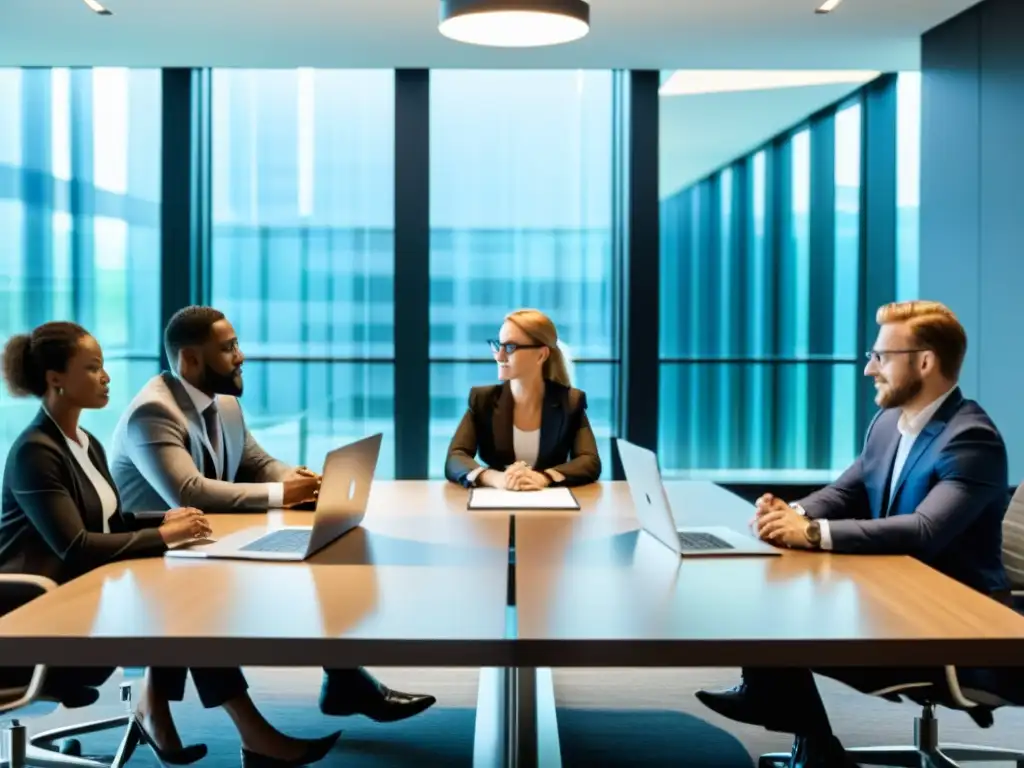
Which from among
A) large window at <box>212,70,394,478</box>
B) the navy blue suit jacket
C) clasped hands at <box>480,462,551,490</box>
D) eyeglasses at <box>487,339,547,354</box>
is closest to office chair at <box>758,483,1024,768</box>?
the navy blue suit jacket

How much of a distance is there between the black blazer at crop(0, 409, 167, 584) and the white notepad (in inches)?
43.5

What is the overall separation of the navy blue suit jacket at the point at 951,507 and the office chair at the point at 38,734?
1.89 m

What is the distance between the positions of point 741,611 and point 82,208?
6.25m

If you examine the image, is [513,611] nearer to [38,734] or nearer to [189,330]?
[189,330]

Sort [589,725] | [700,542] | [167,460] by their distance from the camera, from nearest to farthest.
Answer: [700,542] → [167,460] → [589,725]

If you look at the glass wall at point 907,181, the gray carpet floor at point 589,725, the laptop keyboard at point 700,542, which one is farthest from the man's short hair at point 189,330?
the glass wall at point 907,181

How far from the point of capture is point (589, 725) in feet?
12.5

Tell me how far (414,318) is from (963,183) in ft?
11.2

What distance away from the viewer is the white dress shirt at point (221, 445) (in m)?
3.38

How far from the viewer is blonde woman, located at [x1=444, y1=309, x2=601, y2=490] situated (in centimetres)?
434

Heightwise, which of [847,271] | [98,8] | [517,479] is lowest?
[517,479]

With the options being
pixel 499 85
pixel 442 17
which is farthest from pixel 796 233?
pixel 442 17

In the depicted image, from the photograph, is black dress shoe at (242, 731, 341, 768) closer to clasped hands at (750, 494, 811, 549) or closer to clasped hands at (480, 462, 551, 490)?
clasped hands at (480, 462, 551, 490)

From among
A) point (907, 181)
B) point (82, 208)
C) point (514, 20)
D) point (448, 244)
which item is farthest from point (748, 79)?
point (82, 208)
